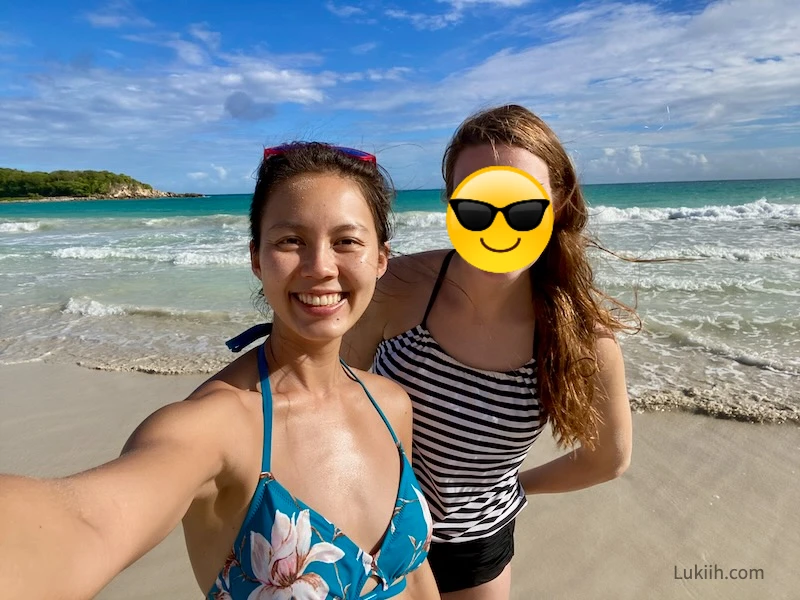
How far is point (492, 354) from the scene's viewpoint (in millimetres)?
1759

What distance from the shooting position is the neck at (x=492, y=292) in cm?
176

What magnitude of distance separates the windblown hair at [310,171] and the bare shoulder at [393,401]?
1.26ft

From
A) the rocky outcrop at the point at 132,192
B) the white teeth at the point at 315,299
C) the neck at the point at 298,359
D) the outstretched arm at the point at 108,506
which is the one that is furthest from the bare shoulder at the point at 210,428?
the rocky outcrop at the point at 132,192

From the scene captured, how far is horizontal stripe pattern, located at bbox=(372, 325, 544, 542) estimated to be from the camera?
1.72 metres

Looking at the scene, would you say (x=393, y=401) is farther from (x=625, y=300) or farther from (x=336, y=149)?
(x=625, y=300)

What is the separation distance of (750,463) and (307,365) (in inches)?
141

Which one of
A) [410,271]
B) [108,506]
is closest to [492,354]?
[410,271]

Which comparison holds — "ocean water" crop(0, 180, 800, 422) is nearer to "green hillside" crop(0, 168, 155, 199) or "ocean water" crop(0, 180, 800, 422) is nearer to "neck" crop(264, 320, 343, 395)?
"neck" crop(264, 320, 343, 395)

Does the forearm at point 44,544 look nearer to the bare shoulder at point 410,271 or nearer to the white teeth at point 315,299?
the white teeth at point 315,299

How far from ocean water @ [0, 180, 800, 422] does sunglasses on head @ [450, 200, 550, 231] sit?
446mm

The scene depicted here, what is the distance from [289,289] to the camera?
53.2 inches

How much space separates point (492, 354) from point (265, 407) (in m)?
0.73

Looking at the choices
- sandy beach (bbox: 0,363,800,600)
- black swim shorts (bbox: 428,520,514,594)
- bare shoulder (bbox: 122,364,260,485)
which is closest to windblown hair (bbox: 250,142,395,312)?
bare shoulder (bbox: 122,364,260,485)

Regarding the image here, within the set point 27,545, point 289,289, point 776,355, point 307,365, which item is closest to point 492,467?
point 307,365
